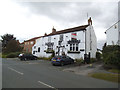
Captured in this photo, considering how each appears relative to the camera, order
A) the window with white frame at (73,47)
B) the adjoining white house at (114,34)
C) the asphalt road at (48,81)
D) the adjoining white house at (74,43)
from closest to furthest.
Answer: the asphalt road at (48,81)
the adjoining white house at (114,34)
the adjoining white house at (74,43)
the window with white frame at (73,47)

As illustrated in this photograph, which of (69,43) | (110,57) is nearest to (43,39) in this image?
(69,43)

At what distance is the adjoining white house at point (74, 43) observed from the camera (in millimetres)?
19394

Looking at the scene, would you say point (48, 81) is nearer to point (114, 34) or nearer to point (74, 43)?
point (74, 43)

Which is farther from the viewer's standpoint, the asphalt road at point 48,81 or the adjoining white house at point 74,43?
the adjoining white house at point 74,43

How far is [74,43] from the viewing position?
20.3 m

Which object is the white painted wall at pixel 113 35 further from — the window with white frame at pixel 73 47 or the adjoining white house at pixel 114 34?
the window with white frame at pixel 73 47

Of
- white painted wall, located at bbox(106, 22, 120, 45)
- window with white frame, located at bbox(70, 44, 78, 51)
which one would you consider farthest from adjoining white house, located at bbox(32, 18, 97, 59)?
white painted wall, located at bbox(106, 22, 120, 45)

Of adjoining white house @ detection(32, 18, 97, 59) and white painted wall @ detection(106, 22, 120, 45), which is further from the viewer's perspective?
adjoining white house @ detection(32, 18, 97, 59)

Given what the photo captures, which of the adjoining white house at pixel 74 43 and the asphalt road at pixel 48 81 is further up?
the adjoining white house at pixel 74 43

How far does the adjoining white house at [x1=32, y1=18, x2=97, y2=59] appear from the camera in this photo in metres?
19.4

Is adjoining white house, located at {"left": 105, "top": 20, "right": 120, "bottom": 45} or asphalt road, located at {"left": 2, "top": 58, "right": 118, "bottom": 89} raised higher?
adjoining white house, located at {"left": 105, "top": 20, "right": 120, "bottom": 45}

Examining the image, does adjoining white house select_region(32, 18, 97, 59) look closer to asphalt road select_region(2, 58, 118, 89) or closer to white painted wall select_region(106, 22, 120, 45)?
white painted wall select_region(106, 22, 120, 45)

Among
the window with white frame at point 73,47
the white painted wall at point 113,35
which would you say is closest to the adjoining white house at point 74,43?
the window with white frame at point 73,47

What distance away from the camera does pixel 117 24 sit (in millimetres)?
16578
